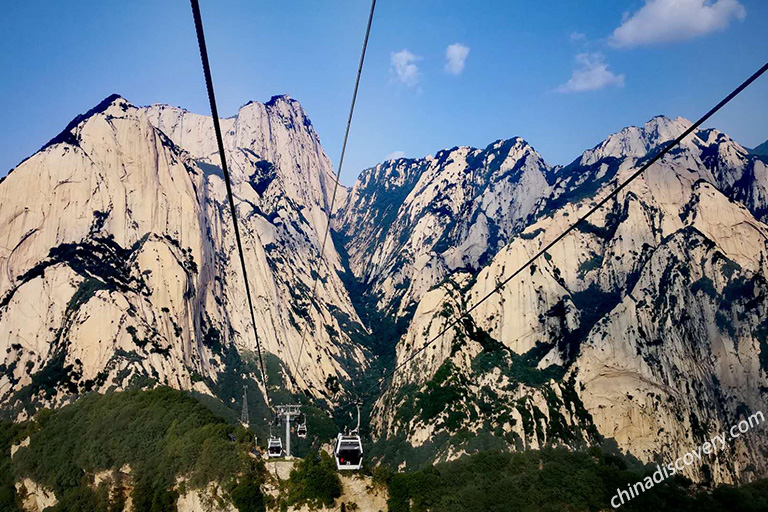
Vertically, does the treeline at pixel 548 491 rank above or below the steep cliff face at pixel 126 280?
below

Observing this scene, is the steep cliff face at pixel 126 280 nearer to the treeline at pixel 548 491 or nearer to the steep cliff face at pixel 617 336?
the steep cliff face at pixel 617 336

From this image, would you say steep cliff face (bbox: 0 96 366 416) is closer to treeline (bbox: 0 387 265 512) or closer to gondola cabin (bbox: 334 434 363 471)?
treeline (bbox: 0 387 265 512)

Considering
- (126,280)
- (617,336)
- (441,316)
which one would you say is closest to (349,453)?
(126,280)

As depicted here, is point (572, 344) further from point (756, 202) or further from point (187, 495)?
point (187, 495)

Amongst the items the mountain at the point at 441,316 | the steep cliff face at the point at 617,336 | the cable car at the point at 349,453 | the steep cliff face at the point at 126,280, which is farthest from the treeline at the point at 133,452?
the steep cliff face at the point at 617,336

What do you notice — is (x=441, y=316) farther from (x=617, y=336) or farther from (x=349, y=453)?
(x=349, y=453)

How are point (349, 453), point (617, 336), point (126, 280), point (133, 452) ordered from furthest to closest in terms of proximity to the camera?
point (617, 336) < point (126, 280) < point (133, 452) < point (349, 453)
